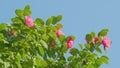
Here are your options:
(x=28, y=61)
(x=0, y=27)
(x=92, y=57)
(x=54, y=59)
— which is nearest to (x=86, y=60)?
(x=92, y=57)

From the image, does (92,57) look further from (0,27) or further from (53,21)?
(0,27)

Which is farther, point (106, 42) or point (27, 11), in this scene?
point (106, 42)

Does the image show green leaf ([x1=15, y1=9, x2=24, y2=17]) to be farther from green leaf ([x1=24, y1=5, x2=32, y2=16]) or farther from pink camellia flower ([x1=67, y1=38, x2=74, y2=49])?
pink camellia flower ([x1=67, y1=38, x2=74, y2=49])

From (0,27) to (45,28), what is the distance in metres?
0.47

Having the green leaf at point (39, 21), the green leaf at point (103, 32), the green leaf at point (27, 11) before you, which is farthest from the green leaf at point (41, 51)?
the green leaf at point (103, 32)

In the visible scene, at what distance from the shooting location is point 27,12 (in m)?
3.54

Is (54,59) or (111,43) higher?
(111,43)

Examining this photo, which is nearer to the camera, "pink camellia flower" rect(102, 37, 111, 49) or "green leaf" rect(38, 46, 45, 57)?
"green leaf" rect(38, 46, 45, 57)

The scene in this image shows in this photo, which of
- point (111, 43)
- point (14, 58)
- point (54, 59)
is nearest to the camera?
point (14, 58)

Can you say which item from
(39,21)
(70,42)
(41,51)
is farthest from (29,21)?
(70,42)

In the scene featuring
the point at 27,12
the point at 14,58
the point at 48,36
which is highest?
the point at 27,12

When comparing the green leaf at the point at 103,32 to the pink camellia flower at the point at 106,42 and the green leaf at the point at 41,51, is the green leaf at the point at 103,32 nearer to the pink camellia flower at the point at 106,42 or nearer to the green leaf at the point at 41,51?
the pink camellia flower at the point at 106,42

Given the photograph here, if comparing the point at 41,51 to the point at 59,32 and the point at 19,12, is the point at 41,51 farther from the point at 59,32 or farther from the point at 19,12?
the point at 19,12

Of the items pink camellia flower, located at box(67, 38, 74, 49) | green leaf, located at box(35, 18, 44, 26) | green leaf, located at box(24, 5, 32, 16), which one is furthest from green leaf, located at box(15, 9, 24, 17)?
pink camellia flower, located at box(67, 38, 74, 49)
